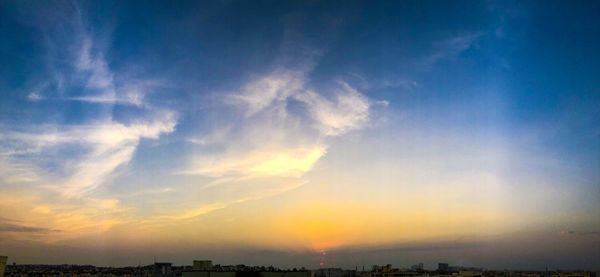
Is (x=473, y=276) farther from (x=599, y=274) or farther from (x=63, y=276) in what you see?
(x=63, y=276)

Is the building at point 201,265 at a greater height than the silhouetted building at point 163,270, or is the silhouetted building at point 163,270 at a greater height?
the building at point 201,265

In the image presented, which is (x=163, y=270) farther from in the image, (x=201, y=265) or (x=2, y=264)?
(x=2, y=264)

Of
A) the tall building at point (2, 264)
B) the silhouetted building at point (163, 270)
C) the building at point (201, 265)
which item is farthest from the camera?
the silhouetted building at point (163, 270)

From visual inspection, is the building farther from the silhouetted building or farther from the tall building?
the silhouetted building

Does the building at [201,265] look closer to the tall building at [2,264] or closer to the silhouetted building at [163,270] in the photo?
the tall building at [2,264]

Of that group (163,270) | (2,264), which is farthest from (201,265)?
(163,270)

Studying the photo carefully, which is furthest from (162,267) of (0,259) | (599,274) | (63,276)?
(599,274)

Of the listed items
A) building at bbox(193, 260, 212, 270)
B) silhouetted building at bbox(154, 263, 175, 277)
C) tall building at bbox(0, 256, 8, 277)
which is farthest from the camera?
silhouetted building at bbox(154, 263, 175, 277)

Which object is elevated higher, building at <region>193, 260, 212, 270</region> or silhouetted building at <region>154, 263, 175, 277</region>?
building at <region>193, 260, 212, 270</region>

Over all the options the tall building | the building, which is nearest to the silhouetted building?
the building

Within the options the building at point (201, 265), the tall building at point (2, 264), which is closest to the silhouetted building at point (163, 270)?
the building at point (201, 265)

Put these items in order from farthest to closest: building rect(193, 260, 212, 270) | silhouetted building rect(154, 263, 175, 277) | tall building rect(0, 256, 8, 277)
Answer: silhouetted building rect(154, 263, 175, 277), building rect(193, 260, 212, 270), tall building rect(0, 256, 8, 277)

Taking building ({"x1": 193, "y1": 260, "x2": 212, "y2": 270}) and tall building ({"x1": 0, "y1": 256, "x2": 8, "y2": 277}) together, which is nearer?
tall building ({"x1": 0, "y1": 256, "x2": 8, "y2": 277})

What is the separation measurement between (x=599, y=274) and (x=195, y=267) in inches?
3752
